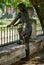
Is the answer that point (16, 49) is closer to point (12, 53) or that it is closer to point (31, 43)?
point (12, 53)

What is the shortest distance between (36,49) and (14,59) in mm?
2066

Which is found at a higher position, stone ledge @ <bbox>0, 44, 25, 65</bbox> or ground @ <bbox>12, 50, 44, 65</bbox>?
stone ledge @ <bbox>0, 44, 25, 65</bbox>

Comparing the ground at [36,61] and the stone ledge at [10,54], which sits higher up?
the stone ledge at [10,54]

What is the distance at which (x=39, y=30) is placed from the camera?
11.0m

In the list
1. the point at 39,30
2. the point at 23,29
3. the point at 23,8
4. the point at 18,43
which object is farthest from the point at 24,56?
the point at 39,30

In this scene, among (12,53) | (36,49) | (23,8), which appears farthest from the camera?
(36,49)

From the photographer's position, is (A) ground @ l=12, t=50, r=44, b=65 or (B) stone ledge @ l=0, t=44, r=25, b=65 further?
(A) ground @ l=12, t=50, r=44, b=65

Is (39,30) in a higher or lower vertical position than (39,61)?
higher

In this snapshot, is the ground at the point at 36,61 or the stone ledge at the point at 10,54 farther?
the ground at the point at 36,61

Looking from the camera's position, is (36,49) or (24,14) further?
(36,49)

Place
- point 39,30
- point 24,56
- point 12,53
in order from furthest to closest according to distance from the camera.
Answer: point 39,30
point 24,56
point 12,53

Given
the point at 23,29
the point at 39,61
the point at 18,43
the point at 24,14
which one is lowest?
the point at 39,61

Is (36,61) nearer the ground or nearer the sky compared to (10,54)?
nearer the ground

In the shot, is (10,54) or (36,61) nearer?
(10,54)
